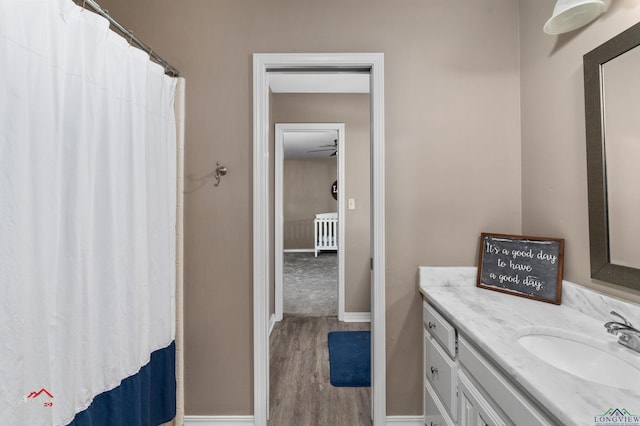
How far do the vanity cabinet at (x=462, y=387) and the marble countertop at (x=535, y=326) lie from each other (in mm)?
44

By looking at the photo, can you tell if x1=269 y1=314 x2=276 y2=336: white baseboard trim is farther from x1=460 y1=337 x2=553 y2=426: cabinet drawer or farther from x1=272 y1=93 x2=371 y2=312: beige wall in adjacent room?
x1=460 y1=337 x2=553 y2=426: cabinet drawer

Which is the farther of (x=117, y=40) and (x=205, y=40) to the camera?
(x=205, y=40)

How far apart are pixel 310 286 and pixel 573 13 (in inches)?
172

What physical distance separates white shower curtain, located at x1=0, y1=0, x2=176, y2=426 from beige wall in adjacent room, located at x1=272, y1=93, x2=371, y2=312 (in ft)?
6.78

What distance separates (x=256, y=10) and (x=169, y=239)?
1420mm

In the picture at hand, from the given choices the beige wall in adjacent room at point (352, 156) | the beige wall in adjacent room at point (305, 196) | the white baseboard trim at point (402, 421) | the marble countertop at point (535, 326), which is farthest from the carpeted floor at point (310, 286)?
the marble countertop at point (535, 326)

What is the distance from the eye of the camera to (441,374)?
1446mm

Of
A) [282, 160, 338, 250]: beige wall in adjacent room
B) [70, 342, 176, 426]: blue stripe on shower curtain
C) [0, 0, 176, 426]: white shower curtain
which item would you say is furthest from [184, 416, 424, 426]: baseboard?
[282, 160, 338, 250]: beige wall in adjacent room

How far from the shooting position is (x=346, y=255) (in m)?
3.40

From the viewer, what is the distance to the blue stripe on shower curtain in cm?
108

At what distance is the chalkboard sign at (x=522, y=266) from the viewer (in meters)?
1.43

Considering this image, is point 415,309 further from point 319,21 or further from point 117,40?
point 117,40

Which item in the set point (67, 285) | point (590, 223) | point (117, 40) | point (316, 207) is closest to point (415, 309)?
point (590, 223)

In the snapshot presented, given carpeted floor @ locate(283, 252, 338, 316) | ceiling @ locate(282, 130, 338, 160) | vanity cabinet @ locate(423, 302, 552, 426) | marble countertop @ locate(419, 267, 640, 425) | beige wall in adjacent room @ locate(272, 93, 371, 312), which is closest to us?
marble countertop @ locate(419, 267, 640, 425)
